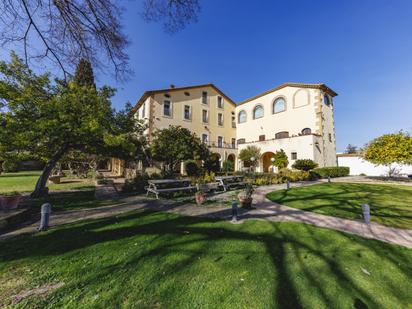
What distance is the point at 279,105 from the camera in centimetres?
2539

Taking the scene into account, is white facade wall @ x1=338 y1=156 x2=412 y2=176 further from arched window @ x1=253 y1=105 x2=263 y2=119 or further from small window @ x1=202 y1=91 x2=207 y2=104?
small window @ x1=202 y1=91 x2=207 y2=104

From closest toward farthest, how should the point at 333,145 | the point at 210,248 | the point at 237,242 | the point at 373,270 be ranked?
the point at 373,270
the point at 210,248
the point at 237,242
the point at 333,145

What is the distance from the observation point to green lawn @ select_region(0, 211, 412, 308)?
7.51ft

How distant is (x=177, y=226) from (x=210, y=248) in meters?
1.49

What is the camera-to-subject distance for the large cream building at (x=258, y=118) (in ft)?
70.1

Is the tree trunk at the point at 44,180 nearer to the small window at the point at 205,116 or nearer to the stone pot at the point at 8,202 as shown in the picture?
the stone pot at the point at 8,202

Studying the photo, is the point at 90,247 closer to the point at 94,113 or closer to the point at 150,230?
the point at 150,230

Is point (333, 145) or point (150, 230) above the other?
point (333, 145)

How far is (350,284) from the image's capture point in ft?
8.51

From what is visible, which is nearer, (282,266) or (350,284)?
(350,284)

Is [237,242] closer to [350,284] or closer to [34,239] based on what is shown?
[350,284]

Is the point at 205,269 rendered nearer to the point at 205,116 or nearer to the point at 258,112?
the point at 205,116

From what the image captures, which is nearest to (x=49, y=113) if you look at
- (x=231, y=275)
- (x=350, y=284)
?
(x=231, y=275)

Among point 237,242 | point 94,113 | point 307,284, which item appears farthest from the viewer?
point 94,113
